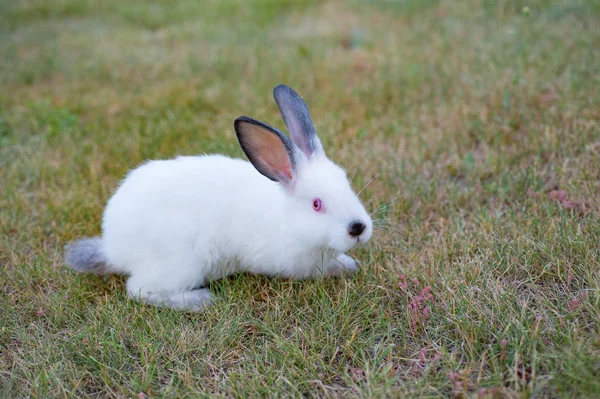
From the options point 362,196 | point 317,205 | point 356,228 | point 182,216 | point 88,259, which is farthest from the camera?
point 362,196

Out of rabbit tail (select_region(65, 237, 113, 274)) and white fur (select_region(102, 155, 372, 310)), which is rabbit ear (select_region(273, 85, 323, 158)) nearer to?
white fur (select_region(102, 155, 372, 310))

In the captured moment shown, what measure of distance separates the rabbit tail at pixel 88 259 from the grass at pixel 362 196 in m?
0.06

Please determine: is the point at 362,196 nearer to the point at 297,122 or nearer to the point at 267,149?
the point at 297,122

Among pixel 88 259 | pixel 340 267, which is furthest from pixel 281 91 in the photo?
pixel 88 259

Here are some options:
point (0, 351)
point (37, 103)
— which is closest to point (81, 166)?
point (37, 103)

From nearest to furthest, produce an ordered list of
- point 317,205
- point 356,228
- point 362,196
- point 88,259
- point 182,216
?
point 356,228
point 317,205
point 182,216
point 88,259
point 362,196

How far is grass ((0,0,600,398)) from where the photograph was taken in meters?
2.16

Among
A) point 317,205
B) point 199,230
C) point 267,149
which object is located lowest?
point 199,230

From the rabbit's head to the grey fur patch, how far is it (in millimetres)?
956

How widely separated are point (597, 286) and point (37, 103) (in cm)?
441

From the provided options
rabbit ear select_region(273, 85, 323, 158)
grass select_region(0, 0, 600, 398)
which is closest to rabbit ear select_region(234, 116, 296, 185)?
rabbit ear select_region(273, 85, 323, 158)

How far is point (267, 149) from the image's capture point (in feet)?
8.36

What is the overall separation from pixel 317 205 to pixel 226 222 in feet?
1.54

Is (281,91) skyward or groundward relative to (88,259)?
skyward
